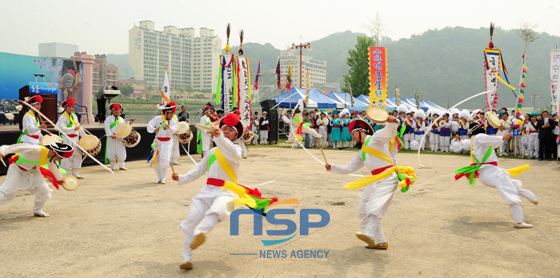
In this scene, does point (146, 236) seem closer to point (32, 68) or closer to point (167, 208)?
point (167, 208)

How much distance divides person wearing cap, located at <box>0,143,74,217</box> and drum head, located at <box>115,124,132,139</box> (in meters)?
4.52

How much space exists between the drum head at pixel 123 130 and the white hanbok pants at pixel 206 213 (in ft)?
23.1

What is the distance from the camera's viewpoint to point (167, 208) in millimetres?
6957

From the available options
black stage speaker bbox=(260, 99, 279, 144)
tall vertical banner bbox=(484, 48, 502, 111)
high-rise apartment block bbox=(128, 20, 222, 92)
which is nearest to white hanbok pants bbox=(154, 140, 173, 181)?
tall vertical banner bbox=(484, 48, 502, 111)

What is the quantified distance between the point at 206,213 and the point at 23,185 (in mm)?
3506

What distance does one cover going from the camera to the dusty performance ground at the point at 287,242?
4242mm

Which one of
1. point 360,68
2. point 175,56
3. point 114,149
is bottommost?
point 114,149

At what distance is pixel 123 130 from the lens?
1072cm

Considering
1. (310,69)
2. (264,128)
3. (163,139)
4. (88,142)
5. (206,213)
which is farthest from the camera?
(310,69)

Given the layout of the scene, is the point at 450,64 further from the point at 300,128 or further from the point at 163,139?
the point at 300,128

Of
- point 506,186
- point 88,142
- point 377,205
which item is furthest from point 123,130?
point 506,186

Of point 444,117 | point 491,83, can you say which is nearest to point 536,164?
point 491,83

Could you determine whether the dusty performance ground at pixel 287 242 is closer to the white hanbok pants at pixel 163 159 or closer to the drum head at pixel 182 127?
the white hanbok pants at pixel 163 159

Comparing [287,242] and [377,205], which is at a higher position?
[377,205]
